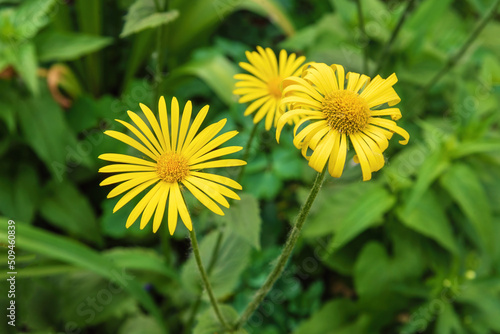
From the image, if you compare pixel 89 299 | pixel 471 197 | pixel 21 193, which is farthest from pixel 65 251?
pixel 471 197

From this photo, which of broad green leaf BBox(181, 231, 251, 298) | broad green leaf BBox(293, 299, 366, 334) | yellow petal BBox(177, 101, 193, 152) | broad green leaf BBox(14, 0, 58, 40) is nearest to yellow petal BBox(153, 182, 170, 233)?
yellow petal BBox(177, 101, 193, 152)

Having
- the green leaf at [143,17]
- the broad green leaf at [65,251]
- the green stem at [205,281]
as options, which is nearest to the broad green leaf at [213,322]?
the green stem at [205,281]

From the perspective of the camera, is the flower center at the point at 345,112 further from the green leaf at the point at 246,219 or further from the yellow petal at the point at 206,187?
the green leaf at the point at 246,219

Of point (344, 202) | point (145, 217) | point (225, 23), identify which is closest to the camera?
point (145, 217)

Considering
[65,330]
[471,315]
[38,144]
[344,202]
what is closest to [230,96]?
[344,202]

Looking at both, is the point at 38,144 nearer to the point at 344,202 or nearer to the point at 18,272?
the point at 18,272
